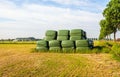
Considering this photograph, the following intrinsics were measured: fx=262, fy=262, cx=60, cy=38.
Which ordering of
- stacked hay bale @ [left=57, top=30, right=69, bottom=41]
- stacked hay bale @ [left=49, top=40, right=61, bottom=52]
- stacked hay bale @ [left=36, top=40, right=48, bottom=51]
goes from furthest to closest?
stacked hay bale @ [left=57, top=30, right=69, bottom=41]
stacked hay bale @ [left=36, top=40, right=48, bottom=51]
stacked hay bale @ [left=49, top=40, right=61, bottom=52]

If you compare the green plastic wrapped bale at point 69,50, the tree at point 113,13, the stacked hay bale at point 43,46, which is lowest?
the green plastic wrapped bale at point 69,50

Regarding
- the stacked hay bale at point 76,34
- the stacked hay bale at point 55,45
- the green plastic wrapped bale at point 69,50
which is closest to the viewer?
the green plastic wrapped bale at point 69,50

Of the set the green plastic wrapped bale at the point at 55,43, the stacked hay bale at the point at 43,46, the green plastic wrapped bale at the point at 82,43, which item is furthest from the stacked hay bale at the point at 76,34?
the stacked hay bale at the point at 43,46

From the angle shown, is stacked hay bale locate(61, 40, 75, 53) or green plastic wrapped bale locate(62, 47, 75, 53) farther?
stacked hay bale locate(61, 40, 75, 53)

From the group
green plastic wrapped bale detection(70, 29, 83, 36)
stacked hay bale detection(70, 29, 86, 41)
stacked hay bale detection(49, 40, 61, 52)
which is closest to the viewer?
stacked hay bale detection(49, 40, 61, 52)

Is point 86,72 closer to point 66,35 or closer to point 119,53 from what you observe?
point 119,53

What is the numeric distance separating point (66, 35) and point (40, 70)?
12872mm

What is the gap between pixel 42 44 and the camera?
23.5 meters

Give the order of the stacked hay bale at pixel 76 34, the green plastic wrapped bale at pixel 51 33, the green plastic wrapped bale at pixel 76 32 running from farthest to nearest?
the green plastic wrapped bale at pixel 51 33 < the green plastic wrapped bale at pixel 76 32 < the stacked hay bale at pixel 76 34

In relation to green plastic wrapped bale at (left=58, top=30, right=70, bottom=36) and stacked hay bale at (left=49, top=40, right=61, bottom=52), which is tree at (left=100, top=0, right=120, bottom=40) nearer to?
green plastic wrapped bale at (left=58, top=30, right=70, bottom=36)

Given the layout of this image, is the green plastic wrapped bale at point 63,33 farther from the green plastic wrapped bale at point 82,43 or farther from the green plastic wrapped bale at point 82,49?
the green plastic wrapped bale at point 82,49

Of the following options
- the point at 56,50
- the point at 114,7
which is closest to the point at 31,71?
the point at 56,50

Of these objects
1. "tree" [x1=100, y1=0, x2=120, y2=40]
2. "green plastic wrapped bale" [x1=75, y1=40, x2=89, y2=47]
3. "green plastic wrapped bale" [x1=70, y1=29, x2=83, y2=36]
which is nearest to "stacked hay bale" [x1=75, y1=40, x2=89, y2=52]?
"green plastic wrapped bale" [x1=75, y1=40, x2=89, y2=47]

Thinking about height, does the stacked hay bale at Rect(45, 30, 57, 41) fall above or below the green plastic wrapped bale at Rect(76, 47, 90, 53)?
above
